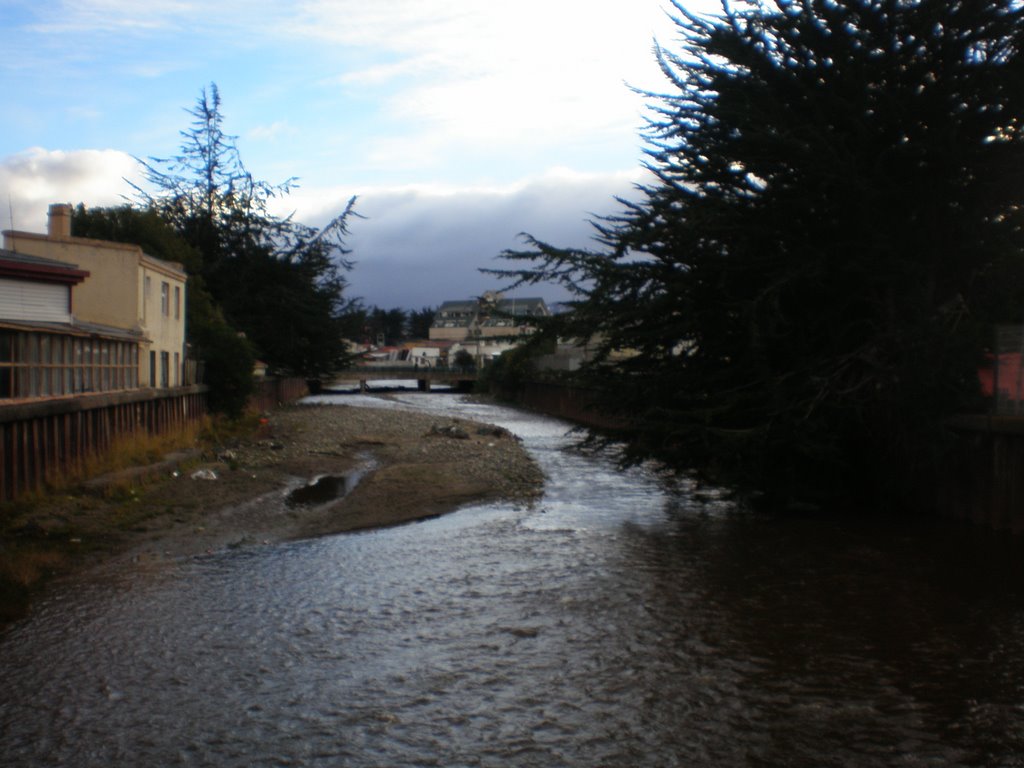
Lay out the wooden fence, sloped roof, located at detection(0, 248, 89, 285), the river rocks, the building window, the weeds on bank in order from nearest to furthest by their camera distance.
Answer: the weeds on bank → the wooden fence → the building window → sloped roof, located at detection(0, 248, 89, 285) → the river rocks

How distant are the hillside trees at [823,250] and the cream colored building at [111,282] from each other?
15188 mm

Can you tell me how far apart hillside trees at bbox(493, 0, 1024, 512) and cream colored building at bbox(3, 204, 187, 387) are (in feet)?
49.8

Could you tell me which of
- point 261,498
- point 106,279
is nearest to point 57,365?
point 261,498

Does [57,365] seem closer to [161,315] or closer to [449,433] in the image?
[161,315]

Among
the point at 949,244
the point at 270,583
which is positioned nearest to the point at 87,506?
the point at 270,583

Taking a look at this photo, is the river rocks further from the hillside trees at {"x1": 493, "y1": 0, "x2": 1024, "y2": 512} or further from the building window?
the hillside trees at {"x1": 493, "y1": 0, "x2": 1024, "y2": 512}

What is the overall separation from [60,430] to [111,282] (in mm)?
11861

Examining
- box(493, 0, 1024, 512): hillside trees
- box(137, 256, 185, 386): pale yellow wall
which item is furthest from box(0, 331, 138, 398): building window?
box(493, 0, 1024, 512): hillside trees

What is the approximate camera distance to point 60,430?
19016mm

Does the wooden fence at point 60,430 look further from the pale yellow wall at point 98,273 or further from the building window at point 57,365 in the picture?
A: the pale yellow wall at point 98,273

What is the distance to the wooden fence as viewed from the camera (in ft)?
53.5

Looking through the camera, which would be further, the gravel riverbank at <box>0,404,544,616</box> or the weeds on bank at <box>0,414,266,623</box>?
the gravel riverbank at <box>0,404,544,616</box>

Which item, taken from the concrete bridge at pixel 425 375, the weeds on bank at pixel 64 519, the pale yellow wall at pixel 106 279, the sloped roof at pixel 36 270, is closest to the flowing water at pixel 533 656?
the weeds on bank at pixel 64 519

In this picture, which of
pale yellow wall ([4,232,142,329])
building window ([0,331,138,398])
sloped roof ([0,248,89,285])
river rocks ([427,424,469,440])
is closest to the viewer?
building window ([0,331,138,398])
